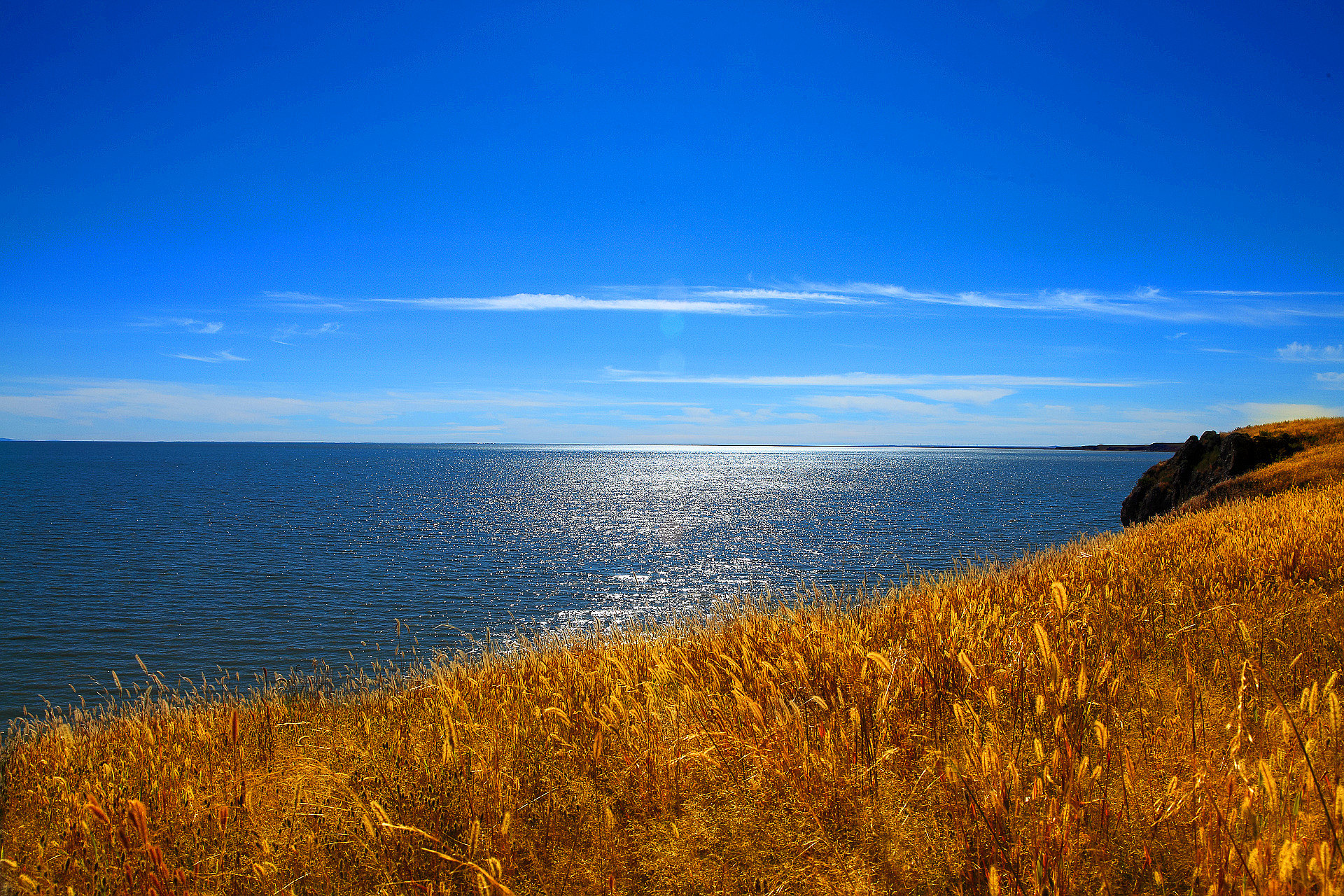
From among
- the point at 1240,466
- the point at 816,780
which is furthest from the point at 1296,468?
the point at 816,780

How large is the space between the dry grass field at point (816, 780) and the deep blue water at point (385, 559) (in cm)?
814

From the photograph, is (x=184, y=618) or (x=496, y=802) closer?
(x=496, y=802)

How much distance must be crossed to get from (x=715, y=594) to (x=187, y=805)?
888 inches

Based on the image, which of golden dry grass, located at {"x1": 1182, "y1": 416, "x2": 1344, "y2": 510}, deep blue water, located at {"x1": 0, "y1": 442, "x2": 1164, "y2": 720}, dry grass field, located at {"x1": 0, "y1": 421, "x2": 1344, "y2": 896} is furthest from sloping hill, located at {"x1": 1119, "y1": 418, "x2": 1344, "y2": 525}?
dry grass field, located at {"x1": 0, "y1": 421, "x2": 1344, "y2": 896}

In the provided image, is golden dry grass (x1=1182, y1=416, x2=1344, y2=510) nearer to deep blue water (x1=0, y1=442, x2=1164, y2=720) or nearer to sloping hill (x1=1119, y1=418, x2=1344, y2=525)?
sloping hill (x1=1119, y1=418, x2=1344, y2=525)

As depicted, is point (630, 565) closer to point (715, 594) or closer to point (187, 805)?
point (715, 594)

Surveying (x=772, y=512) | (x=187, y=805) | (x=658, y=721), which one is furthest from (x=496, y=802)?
(x=772, y=512)

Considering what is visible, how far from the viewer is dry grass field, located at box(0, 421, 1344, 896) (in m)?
2.54

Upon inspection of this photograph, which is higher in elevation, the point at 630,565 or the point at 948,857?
the point at 948,857

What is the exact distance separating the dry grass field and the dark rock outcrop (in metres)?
29.7

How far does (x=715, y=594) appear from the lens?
25.5 m

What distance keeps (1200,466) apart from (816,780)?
42.9m

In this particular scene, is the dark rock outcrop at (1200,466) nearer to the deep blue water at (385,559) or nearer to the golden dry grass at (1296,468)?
the golden dry grass at (1296,468)

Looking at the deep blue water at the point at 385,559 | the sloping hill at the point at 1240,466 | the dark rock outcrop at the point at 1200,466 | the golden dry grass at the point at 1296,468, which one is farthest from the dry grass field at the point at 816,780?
the dark rock outcrop at the point at 1200,466
